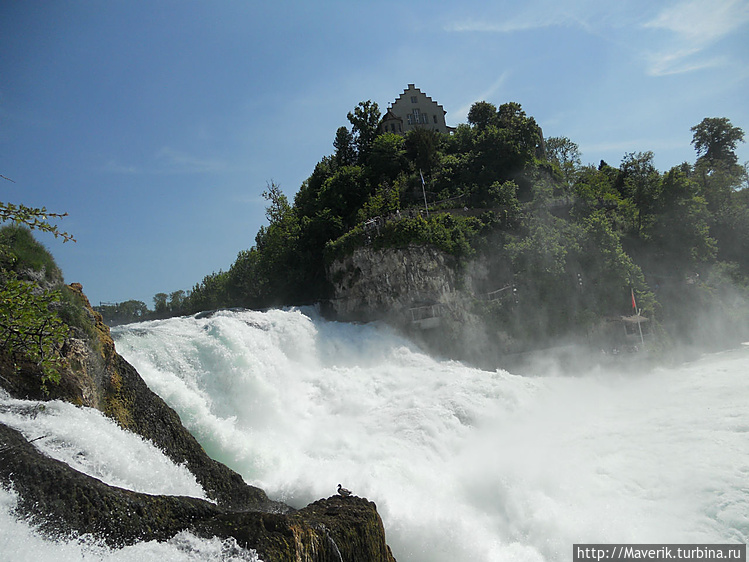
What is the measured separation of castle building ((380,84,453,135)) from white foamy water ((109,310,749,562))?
34811mm

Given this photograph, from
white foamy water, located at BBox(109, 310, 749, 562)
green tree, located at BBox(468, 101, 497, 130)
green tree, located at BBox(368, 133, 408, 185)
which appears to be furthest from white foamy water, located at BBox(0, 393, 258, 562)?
green tree, located at BBox(468, 101, 497, 130)

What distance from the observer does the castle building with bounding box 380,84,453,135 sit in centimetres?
5434

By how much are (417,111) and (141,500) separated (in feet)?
176

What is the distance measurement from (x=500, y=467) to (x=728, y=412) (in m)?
10.5

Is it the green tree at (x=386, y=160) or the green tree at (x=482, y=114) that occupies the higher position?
the green tree at (x=482, y=114)

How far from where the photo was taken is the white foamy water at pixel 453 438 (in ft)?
39.7

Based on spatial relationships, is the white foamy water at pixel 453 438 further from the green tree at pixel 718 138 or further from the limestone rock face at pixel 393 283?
the green tree at pixel 718 138

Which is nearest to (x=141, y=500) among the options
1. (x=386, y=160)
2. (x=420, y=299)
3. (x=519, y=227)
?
(x=420, y=299)

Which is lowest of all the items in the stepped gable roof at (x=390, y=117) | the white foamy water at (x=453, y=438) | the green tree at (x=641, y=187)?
the white foamy water at (x=453, y=438)

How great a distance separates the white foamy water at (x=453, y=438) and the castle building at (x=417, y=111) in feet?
114

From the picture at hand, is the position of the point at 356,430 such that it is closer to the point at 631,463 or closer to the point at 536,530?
the point at 536,530

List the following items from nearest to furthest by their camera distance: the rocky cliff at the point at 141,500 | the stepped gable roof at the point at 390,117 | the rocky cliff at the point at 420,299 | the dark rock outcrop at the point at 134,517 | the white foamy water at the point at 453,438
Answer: the dark rock outcrop at the point at 134,517 < the rocky cliff at the point at 141,500 < the white foamy water at the point at 453,438 < the rocky cliff at the point at 420,299 < the stepped gable roof at the point at 390,117

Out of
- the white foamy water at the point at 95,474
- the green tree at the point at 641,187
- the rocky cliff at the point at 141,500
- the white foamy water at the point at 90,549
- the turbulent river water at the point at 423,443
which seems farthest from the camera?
the green tree at the point at 641,187

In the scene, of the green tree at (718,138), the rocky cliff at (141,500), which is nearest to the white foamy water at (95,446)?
the rocky cliff at (141,500)
